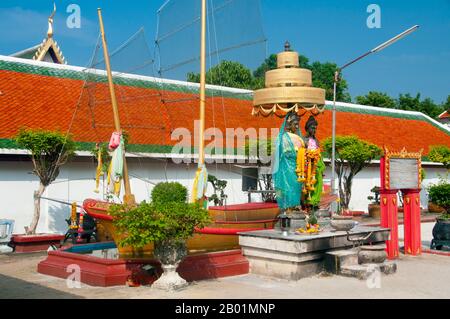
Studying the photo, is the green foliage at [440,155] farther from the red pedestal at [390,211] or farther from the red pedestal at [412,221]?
A: the red pedestal at [390,211]

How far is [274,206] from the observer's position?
13.8 meters

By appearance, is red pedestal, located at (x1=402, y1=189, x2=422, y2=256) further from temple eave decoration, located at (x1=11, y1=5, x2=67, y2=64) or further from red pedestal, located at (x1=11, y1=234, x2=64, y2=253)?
temple eave decoration, located at (x1=11, y1=5, x2=67, y2=64)

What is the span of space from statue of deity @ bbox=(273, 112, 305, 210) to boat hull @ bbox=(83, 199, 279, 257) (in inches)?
44.4

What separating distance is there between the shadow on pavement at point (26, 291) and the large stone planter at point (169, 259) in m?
1.52

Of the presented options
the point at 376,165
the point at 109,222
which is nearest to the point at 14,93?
the point at 109,222

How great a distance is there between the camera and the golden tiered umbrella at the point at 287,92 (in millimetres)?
12414

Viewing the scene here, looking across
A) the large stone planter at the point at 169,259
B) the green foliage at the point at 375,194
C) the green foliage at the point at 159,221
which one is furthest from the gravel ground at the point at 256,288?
the green foliage at the point at 375,194

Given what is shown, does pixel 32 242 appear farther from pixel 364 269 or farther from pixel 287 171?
pixel 364 269

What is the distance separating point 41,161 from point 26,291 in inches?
274

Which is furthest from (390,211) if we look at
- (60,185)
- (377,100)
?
(377,100)

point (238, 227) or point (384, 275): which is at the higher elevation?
point (238, 227)

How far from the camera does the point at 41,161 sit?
16.1 m
